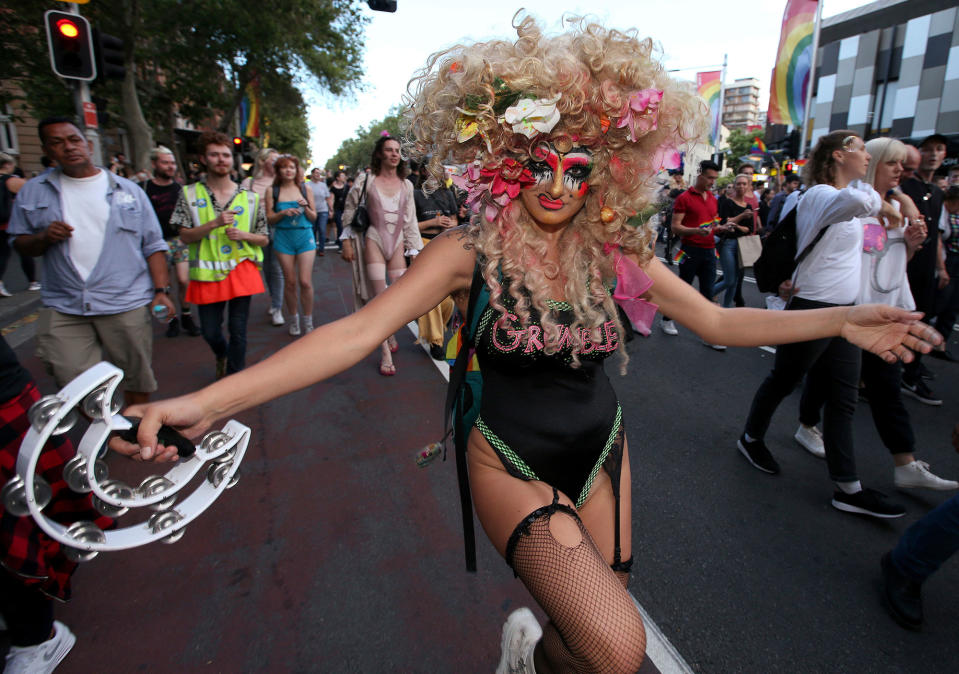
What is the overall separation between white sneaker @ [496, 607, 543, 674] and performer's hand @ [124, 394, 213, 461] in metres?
1.26

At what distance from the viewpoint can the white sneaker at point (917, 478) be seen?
3320 mm

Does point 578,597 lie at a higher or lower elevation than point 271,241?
lower

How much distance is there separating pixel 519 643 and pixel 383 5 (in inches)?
380

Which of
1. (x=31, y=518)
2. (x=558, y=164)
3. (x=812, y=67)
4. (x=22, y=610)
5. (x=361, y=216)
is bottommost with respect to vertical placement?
(x=22, y=610)

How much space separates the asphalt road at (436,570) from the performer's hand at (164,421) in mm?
1338

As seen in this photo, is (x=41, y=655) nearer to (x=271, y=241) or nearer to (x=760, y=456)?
(x=760, y=456)

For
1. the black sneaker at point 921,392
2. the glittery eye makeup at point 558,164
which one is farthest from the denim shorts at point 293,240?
the black sneaker at point 921,392

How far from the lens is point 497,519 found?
167cm

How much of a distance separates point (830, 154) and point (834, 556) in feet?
7.56

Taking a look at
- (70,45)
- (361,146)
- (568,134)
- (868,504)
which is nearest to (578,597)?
(568,134)

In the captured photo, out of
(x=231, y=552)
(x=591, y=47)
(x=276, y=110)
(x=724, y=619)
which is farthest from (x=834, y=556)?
(x=276, y=110)

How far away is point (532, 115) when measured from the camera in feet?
5.61

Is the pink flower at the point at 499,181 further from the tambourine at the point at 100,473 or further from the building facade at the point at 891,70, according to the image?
the building facade at the point at 891,70

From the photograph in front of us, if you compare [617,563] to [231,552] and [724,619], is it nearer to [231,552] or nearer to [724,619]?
[724,619]
